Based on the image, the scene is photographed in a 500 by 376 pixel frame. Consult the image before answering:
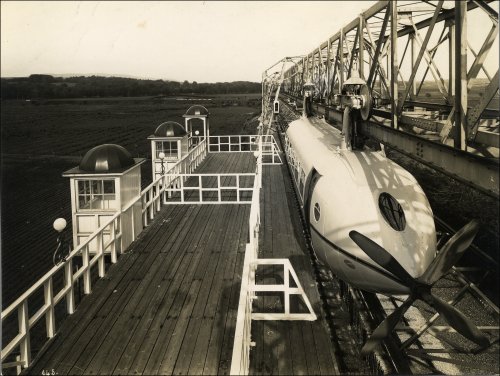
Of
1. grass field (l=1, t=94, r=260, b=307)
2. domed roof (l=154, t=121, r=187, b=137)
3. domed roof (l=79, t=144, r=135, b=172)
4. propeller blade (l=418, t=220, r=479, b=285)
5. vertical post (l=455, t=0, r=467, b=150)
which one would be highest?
vertical post (l=455, t=0, r=467, b=150)

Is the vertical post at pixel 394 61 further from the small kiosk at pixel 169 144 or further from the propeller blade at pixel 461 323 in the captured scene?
the small kiosk at pixel 169 144

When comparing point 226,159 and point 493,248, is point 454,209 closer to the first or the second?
point 493,248

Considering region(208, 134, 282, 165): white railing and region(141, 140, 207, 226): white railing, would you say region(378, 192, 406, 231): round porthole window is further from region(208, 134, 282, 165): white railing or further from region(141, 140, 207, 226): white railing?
region(208, 134, 282, 165): white railing

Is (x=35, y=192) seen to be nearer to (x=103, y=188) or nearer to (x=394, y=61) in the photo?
(x=103, y=188)

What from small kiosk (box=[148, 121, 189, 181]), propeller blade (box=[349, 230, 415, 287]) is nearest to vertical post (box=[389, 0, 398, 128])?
propeller blade (box=[349, 230, 415, 287])

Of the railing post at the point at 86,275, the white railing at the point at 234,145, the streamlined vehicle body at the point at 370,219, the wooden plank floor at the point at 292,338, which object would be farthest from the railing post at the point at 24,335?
the white railing at the point at 234,145

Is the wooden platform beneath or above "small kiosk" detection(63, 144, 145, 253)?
beneath

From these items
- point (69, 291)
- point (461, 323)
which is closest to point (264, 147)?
point (69, 291)
